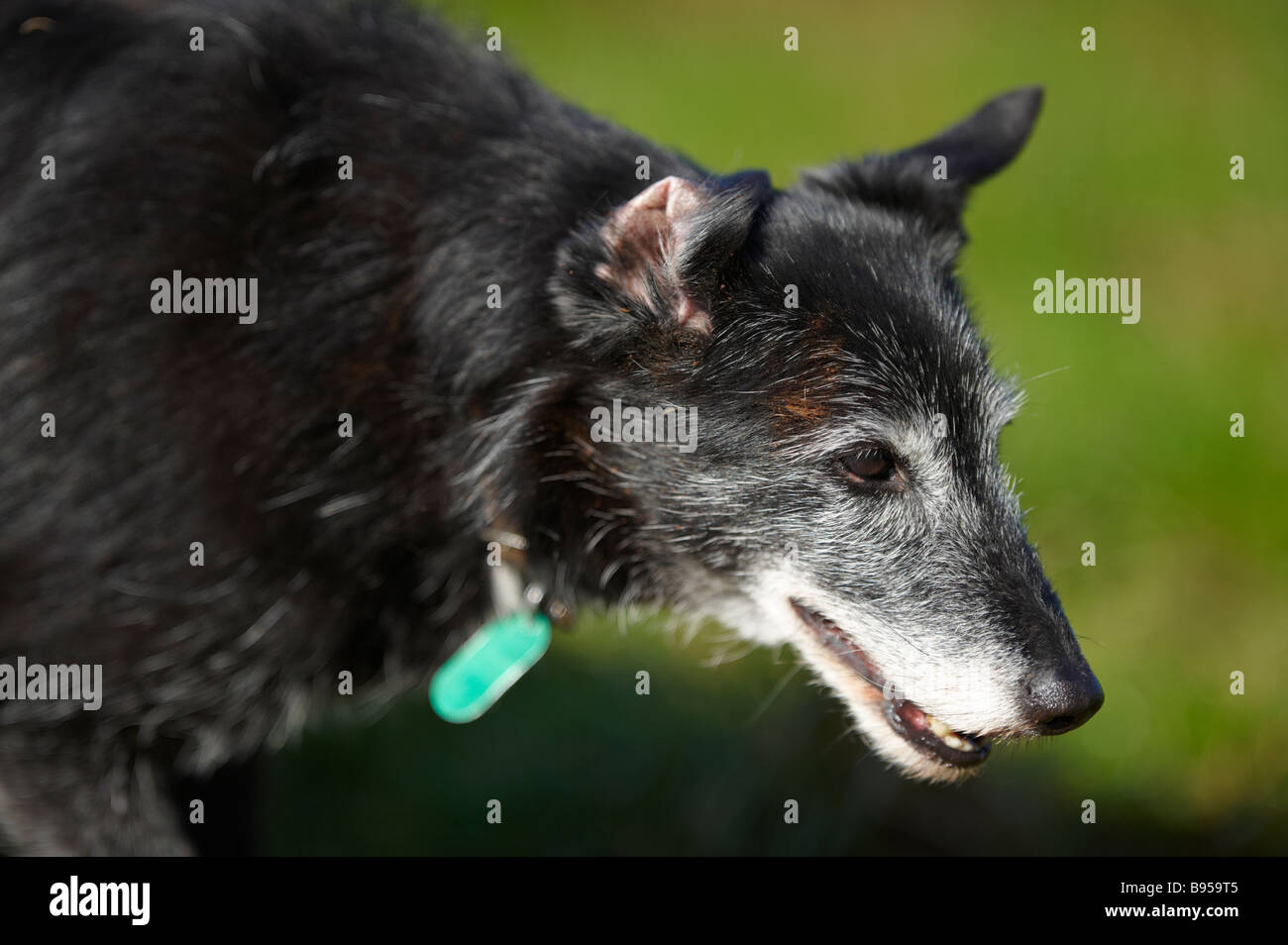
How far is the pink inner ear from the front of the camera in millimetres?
2889

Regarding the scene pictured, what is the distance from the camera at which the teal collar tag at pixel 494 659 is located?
347 cm

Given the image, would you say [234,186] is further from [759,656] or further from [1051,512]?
[1051,512]

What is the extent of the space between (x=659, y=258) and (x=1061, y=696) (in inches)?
55.6

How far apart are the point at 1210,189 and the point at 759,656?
552 centimetres

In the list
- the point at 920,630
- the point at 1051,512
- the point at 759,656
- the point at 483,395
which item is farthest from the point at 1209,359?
the point at 483,395

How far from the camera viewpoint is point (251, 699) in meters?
3.56

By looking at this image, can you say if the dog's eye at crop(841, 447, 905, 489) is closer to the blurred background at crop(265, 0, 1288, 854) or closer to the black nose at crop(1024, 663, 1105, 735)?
the black nose at crop(1024, 663, 1105, 735)

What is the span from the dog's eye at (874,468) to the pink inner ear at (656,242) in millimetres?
490

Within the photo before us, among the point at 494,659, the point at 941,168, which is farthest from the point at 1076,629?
the point at 494,659
